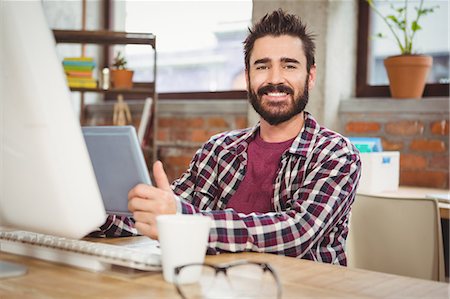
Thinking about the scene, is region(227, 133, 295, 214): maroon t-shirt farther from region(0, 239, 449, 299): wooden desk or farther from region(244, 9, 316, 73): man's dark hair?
region(0, 239, 449, 299): wooden desk

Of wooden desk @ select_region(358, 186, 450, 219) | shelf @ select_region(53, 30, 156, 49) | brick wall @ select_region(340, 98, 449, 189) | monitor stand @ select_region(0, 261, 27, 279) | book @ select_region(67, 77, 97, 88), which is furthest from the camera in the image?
book @ select_region(67, 77, 97, 88)

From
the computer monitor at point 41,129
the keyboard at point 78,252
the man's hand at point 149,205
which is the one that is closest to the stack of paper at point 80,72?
the keyboard at point 78,252

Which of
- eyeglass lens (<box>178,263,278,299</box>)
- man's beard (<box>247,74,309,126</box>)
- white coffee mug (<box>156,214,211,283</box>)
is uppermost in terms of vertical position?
man's beard (<box>247,74,309,126</box>)

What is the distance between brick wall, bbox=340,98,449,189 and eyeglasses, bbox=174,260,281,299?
6.89ft

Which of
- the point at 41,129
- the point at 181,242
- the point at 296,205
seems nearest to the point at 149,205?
the point at 181,242

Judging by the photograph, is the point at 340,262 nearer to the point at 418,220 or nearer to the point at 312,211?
the point at 312,211

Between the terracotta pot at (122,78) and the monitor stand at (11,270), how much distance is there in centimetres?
285

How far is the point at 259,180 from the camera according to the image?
1.68 meters

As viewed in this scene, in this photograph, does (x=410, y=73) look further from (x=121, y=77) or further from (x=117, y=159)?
(x=117, y=159)

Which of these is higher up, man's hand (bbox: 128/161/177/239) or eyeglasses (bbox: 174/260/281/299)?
man's hand (bbox: 128/161/177/239)

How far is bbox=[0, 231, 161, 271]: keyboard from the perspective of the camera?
980 millimetres

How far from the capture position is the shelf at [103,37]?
3592mm

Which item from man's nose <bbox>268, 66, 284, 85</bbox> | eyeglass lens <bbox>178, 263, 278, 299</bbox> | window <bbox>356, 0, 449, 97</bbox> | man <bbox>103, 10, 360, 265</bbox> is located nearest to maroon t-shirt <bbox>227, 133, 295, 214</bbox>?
man <bbox>103, 10, 360, 265</bbox>

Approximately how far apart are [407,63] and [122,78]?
177 centimetres
